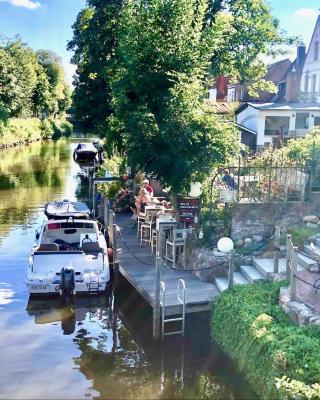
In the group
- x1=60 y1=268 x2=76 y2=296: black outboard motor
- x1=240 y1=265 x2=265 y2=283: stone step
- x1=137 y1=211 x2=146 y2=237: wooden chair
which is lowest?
x1=60 y1=268 x2=76 y2=296: black outboard motor

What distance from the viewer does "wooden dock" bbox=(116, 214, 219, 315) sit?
37.8 feet

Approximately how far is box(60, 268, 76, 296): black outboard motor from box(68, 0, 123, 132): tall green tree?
14441mm

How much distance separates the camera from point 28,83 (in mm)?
73875

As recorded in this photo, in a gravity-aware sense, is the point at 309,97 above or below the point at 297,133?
above

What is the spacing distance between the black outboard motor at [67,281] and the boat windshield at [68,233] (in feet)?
8.64

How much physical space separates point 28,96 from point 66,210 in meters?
56.5

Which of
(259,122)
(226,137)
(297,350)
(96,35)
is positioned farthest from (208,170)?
(259,122)

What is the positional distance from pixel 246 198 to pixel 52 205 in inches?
423

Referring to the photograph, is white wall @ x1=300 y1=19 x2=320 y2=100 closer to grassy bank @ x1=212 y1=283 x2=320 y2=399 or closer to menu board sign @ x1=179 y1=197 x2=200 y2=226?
menu board sign @ x1=179 y1=197 x2=200 y2=226

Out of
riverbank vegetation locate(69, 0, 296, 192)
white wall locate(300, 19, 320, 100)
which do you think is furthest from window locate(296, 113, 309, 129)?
riverbank vegetation locate(69, 0, 296, 192)

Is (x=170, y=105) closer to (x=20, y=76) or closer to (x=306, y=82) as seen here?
(x=306, y=82)

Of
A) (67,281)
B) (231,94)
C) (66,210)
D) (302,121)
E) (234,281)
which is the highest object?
(231,94)

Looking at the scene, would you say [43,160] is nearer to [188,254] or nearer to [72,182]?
[72,182]

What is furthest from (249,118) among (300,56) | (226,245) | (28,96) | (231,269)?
(28,96)
